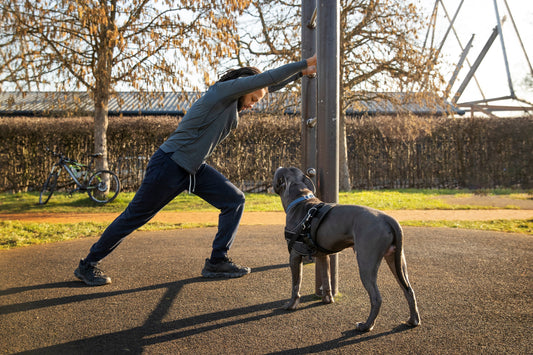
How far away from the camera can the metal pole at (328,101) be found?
3.30 metres

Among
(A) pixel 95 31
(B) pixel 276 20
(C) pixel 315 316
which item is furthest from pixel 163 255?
(B) pixel 276 20

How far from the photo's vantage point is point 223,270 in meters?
4.09

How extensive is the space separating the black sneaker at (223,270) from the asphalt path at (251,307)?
0.09 meters

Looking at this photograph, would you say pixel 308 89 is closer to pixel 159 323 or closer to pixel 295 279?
pixel 295 279

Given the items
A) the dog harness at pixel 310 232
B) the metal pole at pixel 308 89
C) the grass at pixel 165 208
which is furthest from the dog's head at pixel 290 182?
the grass at pixel 165 208

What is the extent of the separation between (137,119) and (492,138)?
12484 millimetres

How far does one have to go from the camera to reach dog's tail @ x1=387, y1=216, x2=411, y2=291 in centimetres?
262

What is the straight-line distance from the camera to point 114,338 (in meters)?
2.68

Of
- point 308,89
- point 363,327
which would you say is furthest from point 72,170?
point 363,327

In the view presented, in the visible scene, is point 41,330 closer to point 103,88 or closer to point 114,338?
point 114,338

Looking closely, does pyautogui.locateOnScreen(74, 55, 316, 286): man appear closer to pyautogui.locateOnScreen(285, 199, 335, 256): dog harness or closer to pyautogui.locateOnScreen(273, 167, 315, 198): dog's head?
pyautogui.locateOnScreen(273, 167, 315, 198): dog's head

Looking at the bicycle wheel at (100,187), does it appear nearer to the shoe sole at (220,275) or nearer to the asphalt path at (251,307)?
the asphalt path at (251,307)

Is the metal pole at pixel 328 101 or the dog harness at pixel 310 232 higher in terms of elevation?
the metal pole at pixel 328 101

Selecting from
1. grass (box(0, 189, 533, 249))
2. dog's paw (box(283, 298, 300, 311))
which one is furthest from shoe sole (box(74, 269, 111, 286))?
grass (box(0, 189, 533, 249))
